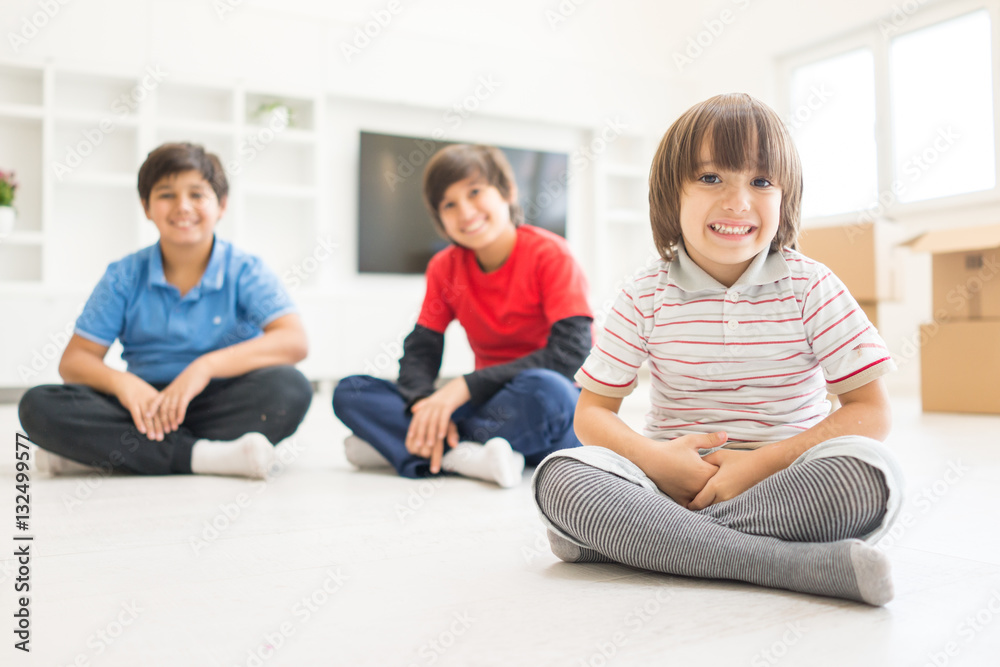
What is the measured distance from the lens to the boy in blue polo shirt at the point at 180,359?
145cm

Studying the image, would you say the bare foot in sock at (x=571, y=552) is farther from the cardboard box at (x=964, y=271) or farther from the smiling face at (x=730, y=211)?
the cardboard box at (x=964, y=271)

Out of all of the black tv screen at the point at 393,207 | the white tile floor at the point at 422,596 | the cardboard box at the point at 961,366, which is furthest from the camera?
the black tv screen at the point at 393,207

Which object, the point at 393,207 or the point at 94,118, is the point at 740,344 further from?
the point at 393,207

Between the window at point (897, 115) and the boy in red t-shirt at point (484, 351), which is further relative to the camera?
the window at point (897, 115)

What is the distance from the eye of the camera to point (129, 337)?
161 cm

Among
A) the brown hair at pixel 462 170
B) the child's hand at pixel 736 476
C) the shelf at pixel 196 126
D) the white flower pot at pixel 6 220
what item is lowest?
the child's hand at pixel 736 476

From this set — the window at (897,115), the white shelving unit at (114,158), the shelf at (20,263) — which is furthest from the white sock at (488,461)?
the window at (897,115)

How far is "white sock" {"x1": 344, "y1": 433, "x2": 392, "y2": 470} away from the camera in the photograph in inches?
61.9

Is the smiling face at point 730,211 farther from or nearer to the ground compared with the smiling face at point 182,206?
nearer to the ground

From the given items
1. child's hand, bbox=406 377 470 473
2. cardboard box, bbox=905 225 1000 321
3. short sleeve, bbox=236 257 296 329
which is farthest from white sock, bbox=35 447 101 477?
cardboard box, bbox=905 225 1000 321

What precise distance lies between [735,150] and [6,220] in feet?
10.4

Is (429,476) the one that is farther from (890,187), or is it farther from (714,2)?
(714,2)

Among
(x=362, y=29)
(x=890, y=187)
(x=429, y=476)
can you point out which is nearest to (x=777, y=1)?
(x=890, y=187)

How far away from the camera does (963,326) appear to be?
8.20 feet
